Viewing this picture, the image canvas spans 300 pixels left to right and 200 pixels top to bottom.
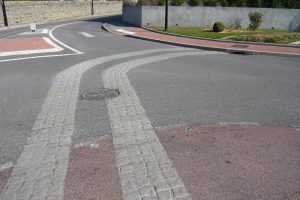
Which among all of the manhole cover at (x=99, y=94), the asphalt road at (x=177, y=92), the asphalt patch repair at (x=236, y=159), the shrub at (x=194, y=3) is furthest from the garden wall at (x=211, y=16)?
the asphalt patch repair at (x=236, y=159)

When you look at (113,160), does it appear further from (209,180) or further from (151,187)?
(209,180)

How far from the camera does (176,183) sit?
4.56 meters

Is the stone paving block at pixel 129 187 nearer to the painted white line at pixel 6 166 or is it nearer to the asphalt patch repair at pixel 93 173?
the asphalt patch repair at pixel 93 173

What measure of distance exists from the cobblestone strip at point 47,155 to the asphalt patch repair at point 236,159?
1.79 meters

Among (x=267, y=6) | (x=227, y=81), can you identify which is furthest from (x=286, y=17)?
(x=227, y=81)

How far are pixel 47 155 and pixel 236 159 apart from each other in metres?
3.13

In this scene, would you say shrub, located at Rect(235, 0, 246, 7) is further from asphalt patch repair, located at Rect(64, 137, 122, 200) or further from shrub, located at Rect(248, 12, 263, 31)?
asphalt patch repair, located at Rect(64, 137, 122, 200)

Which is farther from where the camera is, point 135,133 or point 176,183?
point 135,133

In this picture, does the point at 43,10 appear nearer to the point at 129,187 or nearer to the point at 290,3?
the point at 290,3

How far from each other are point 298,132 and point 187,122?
2180 mm

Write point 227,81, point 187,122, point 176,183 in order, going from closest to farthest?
point 176,183
point 187,122
point 227,81

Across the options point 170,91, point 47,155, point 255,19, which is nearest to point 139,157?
point 47,155

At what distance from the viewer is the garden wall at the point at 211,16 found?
96.0 ft

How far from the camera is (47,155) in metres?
5.40
